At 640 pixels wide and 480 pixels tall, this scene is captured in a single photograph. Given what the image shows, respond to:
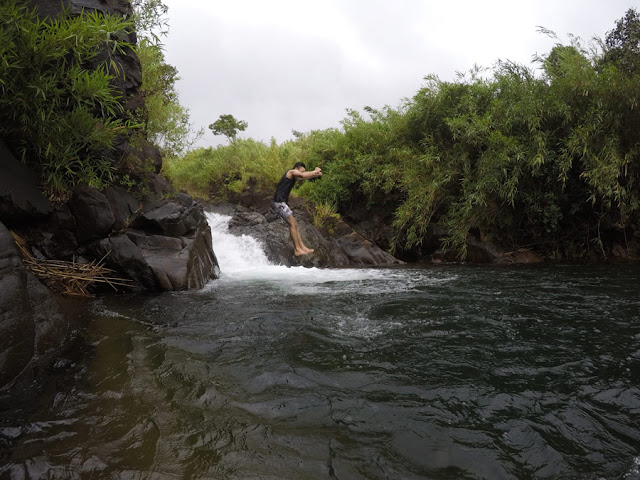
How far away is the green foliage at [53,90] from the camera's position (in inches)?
182

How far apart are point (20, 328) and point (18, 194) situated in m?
3.29

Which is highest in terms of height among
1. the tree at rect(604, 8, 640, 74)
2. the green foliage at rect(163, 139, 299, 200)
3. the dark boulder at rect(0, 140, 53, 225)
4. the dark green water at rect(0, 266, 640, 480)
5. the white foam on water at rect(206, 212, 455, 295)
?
the tree at rect(604, 8, 640, 74)

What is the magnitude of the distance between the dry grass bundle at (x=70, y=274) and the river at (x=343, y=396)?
899 mm

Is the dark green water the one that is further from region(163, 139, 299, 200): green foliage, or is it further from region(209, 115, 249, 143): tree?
region(209, 115, 249, 143): tree

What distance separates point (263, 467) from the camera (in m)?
2.05

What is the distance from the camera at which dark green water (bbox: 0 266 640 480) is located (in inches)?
81.2

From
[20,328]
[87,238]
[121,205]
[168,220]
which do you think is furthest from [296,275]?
[20,328]

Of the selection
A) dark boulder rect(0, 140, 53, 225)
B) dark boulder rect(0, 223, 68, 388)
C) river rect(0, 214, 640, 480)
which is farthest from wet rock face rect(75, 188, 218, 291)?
dark boulder rect(0, 223, 68, 388)

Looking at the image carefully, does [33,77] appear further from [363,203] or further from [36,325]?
[363,203]

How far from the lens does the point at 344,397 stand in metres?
2.78

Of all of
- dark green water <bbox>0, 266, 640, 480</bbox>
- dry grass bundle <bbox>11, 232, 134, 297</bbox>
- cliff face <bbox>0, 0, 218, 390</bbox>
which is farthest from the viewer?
dry grass bundle <bbox>11, 232, 134, 297</bbox>

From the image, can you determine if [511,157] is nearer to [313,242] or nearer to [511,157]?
[511,157]

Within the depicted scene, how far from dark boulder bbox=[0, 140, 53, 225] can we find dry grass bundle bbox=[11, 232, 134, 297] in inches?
12.2

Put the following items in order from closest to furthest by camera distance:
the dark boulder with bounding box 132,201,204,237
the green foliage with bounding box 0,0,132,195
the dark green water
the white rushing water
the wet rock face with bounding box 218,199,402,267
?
the dark green water → the green foliage with bounding box 0,0,132,195 → the dark boulder with bounding box 132,201,204,237 → the white rushing water → the wet rock face with bounding box 218,199,402,267
